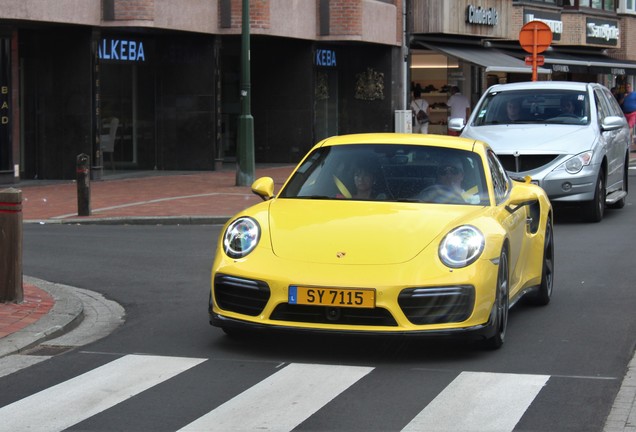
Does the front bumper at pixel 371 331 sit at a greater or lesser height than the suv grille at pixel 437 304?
lesser

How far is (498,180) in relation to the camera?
9.25 metres

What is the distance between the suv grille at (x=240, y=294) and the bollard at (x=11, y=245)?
2.32 metres

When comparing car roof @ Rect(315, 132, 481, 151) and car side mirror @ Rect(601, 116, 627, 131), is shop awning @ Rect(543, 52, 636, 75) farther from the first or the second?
car roof @ Rect(315, 132, 481, 151)

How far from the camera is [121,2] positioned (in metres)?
24.9

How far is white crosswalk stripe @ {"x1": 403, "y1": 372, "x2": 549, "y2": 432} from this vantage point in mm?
6230

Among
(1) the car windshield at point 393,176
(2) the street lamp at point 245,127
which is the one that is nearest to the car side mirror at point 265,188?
(1) the car windshield at point 393,176

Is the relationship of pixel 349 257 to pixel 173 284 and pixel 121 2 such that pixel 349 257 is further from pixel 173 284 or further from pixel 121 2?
pixel 121 2

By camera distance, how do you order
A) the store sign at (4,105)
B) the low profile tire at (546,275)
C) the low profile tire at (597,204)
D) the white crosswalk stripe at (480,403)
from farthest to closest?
the store sign at (4,105), the low profile tire at (597,204), the low profile tire at (546,275), the white crosswalk stripe at (480,403)

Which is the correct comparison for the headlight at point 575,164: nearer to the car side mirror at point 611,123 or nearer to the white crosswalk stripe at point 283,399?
the car side mirror at point 611,123

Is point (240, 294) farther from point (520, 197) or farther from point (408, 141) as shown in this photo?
point (520, 197)

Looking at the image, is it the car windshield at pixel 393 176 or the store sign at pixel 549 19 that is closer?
the car windshield at pixel 393 176

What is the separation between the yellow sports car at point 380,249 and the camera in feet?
25.0

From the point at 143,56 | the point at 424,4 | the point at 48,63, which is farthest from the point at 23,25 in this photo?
the point at 424,4

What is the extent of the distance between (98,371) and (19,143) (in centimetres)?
1892
